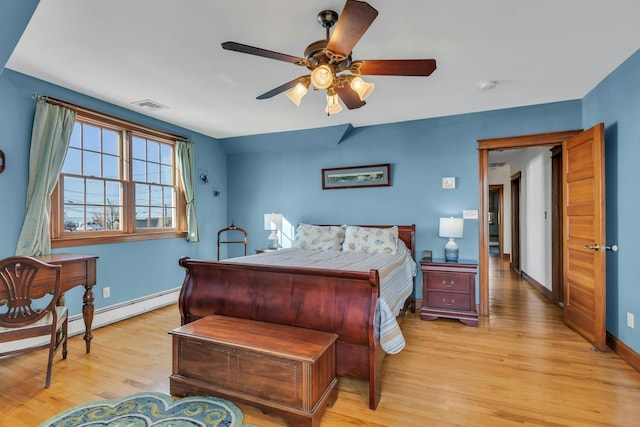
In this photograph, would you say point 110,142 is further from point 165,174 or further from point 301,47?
point 301,47

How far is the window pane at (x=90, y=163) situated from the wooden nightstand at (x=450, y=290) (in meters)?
3.92

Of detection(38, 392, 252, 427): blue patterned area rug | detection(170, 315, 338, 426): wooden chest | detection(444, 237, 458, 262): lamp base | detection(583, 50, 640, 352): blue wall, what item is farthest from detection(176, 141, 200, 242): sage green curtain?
detection(583, 50, 640, 352): blue wall

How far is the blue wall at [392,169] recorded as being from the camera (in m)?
3.91

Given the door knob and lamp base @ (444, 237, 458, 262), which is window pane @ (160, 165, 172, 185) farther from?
the door knob

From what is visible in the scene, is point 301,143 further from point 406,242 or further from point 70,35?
point 70,35

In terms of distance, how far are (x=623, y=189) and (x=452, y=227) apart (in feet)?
4.92

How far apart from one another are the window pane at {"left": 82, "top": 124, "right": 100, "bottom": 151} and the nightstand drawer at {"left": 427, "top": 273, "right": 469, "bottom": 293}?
4.12 m

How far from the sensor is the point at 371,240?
381cm

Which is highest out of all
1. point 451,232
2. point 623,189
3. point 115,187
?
point 115,187

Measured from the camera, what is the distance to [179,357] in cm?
212

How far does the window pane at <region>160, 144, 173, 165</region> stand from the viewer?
14.4 ft

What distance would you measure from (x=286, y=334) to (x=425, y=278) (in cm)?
221

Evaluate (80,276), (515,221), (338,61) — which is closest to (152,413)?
(80,276)

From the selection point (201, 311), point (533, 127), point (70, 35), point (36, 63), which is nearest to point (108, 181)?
point (36, 63)
